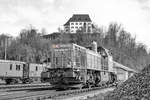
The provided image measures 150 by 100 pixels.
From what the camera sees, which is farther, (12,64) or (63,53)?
(12,64)

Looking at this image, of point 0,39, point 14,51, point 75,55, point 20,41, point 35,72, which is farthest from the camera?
point 0,39

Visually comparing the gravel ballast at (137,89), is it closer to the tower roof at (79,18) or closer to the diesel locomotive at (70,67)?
the diesel locomotive at (70,67)

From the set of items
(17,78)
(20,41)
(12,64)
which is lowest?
(17,78)

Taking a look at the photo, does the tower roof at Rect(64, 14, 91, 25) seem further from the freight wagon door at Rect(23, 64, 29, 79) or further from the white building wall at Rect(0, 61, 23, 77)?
the white building wall at Rect(0, 61, 23, 77)

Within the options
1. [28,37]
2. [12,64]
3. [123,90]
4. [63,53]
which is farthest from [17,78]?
[28,37]

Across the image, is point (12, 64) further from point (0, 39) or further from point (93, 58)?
point (0, 39)

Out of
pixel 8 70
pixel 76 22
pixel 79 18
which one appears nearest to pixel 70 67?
pixel 8 70

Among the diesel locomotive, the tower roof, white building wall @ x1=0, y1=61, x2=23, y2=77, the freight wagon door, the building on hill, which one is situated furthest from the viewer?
the tower roof

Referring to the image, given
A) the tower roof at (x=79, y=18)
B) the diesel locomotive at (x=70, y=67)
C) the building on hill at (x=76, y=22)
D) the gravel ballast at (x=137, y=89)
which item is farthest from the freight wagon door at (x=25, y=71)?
the tower roof at (x=79, y=18)

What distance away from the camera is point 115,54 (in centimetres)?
8469

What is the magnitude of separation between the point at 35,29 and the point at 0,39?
17.6 m

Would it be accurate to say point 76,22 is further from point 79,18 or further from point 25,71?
point 25,71

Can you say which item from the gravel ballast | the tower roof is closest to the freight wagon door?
the gravel ballast

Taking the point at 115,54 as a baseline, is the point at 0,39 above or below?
above
